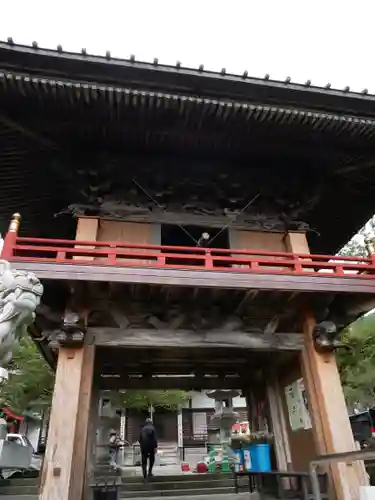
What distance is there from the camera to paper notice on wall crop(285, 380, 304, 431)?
24.3 ft

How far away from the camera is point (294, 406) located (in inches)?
303

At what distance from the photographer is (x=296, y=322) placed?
287 inches

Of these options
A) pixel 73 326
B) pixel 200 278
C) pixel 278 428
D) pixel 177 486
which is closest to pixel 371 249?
pixel 200 278

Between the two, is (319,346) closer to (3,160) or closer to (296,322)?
(296,322)

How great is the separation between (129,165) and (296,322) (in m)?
4.55

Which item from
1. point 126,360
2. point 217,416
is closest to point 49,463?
point 126,360

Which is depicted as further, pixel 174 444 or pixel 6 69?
pixel 174 444

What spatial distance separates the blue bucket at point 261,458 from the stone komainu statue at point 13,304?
19.7 ft

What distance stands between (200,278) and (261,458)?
4.80 metres

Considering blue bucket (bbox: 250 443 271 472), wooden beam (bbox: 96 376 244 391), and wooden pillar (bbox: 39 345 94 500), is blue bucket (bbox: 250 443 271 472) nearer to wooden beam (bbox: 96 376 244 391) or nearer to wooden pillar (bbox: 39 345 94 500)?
wooden beam (bbox: 96 376 244 391)

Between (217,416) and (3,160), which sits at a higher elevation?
(3,160)

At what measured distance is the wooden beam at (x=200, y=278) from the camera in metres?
5.72

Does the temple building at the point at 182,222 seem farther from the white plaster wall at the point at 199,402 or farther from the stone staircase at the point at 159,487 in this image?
the white plaster wall at the point at 199,402

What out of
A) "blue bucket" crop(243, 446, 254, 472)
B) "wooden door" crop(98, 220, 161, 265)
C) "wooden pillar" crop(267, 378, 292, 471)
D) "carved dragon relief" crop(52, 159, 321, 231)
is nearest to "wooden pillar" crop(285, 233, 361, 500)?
"wooden pillar" crop(267, 378, 292, 471)
